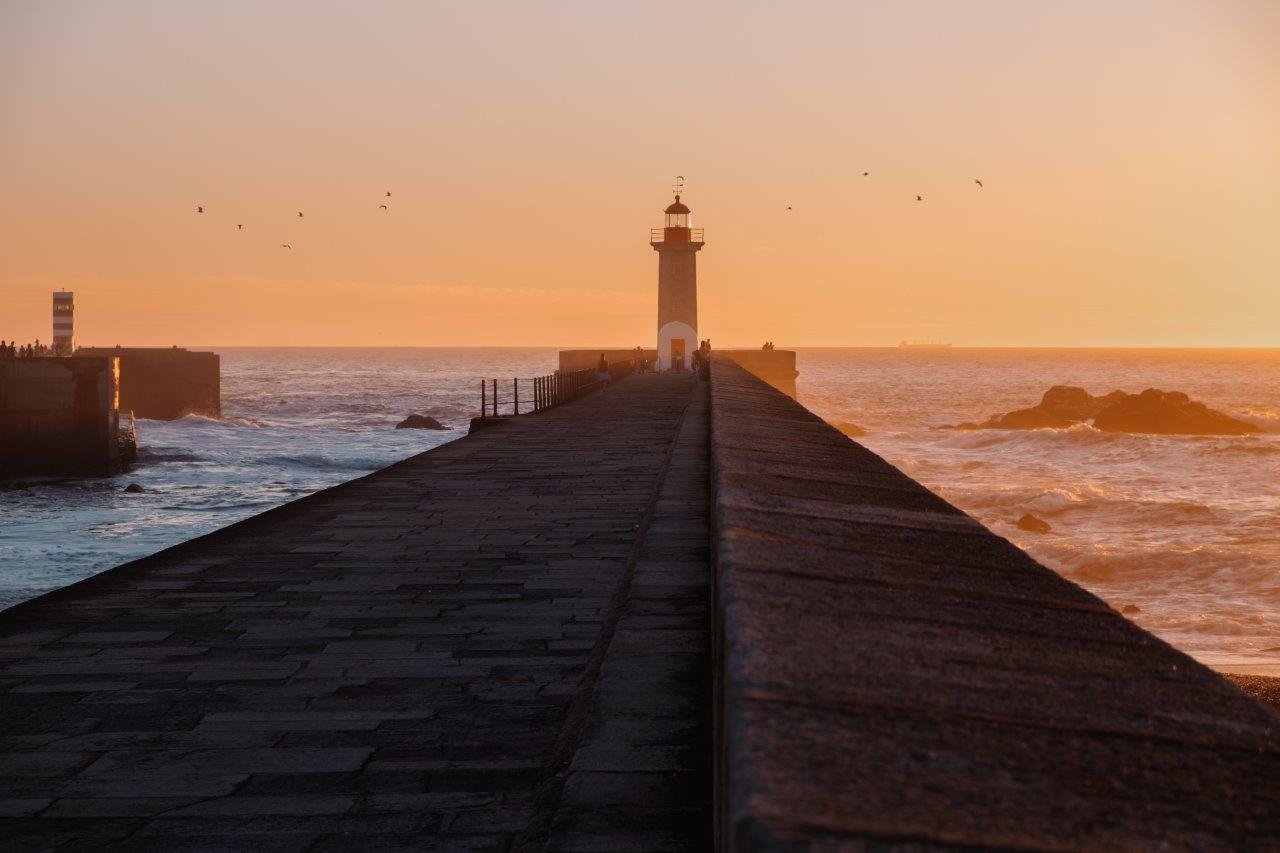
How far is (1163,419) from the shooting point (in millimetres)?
57281

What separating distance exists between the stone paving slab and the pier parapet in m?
67.0

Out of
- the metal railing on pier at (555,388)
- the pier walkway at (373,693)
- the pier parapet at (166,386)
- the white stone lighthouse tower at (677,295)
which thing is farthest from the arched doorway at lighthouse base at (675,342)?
the pier walkway at (373,693)

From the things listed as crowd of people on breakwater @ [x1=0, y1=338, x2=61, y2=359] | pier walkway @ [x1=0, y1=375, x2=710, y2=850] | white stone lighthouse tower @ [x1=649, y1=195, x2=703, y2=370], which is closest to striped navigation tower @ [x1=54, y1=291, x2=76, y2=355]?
crowd of people on breakwater @ [x1=0, y1=338, x2=61, y2=359]

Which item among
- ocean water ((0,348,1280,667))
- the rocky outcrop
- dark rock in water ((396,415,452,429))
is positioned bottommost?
ocean water ((0,348,1280,667))

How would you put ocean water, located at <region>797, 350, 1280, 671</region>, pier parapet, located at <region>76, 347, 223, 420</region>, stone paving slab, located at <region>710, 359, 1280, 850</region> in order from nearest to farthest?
1. stone paving slab, located at <region>710, 359, 1280, 850</region>
2. ocean water, located at <region>797, 350, 1280, 671</region>
3. pier parapet, located at <region>76, 347, 223, 420</region>

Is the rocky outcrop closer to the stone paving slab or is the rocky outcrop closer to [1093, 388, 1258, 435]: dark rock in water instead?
[1093, 388, 1258, 435]: dark rock in water

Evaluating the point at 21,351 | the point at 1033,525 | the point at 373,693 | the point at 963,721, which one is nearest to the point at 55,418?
the point at 21,351

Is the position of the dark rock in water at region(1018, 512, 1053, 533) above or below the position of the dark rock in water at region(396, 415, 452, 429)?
below

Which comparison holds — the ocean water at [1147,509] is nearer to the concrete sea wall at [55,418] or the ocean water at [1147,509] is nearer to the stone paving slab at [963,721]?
the stone paving slab at [963,721]

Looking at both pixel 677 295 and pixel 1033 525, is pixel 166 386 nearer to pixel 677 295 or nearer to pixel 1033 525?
pixel 677 295

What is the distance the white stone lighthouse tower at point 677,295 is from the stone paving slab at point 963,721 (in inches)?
2232

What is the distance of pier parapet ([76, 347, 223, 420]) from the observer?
64.4m

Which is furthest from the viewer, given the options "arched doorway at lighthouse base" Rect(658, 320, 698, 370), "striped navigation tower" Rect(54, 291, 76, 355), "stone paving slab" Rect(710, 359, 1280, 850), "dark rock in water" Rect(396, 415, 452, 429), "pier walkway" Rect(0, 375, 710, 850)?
"arched doorway at lighthouse base" Rect(658, 320, 698, 370)

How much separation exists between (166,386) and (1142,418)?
5108cm
